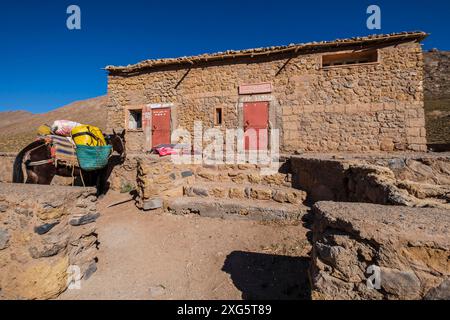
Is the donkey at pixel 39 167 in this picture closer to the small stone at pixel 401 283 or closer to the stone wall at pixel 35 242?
the stone wall at pixel 35 242

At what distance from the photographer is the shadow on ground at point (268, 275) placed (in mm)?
2459

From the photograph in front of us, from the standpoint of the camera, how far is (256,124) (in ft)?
30.2

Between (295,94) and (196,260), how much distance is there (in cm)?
748

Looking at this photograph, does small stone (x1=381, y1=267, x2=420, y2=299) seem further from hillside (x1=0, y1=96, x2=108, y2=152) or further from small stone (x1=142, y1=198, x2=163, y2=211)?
hillside (x1=0, y1=96, x2=108, y2=152)

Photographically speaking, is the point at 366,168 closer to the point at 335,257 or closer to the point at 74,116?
the point at 335,257

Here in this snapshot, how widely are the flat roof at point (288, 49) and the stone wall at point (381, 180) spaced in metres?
5.38

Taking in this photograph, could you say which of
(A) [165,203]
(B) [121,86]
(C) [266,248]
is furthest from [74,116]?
(C) [266,248]

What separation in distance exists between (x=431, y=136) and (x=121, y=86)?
17219 millimetres

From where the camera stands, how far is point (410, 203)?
240 cm

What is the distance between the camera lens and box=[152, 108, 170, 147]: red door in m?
10.3

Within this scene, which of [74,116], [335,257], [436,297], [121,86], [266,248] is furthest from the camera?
[74,116]

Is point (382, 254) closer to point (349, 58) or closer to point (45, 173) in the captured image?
point (45, 173)

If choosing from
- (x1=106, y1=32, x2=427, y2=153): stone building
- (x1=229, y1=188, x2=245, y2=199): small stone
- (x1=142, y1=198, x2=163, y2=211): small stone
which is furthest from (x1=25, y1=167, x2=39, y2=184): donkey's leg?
(x1=106, y1=32, x2=427, y2=153): stone building

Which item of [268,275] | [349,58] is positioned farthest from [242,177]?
[349,58]
